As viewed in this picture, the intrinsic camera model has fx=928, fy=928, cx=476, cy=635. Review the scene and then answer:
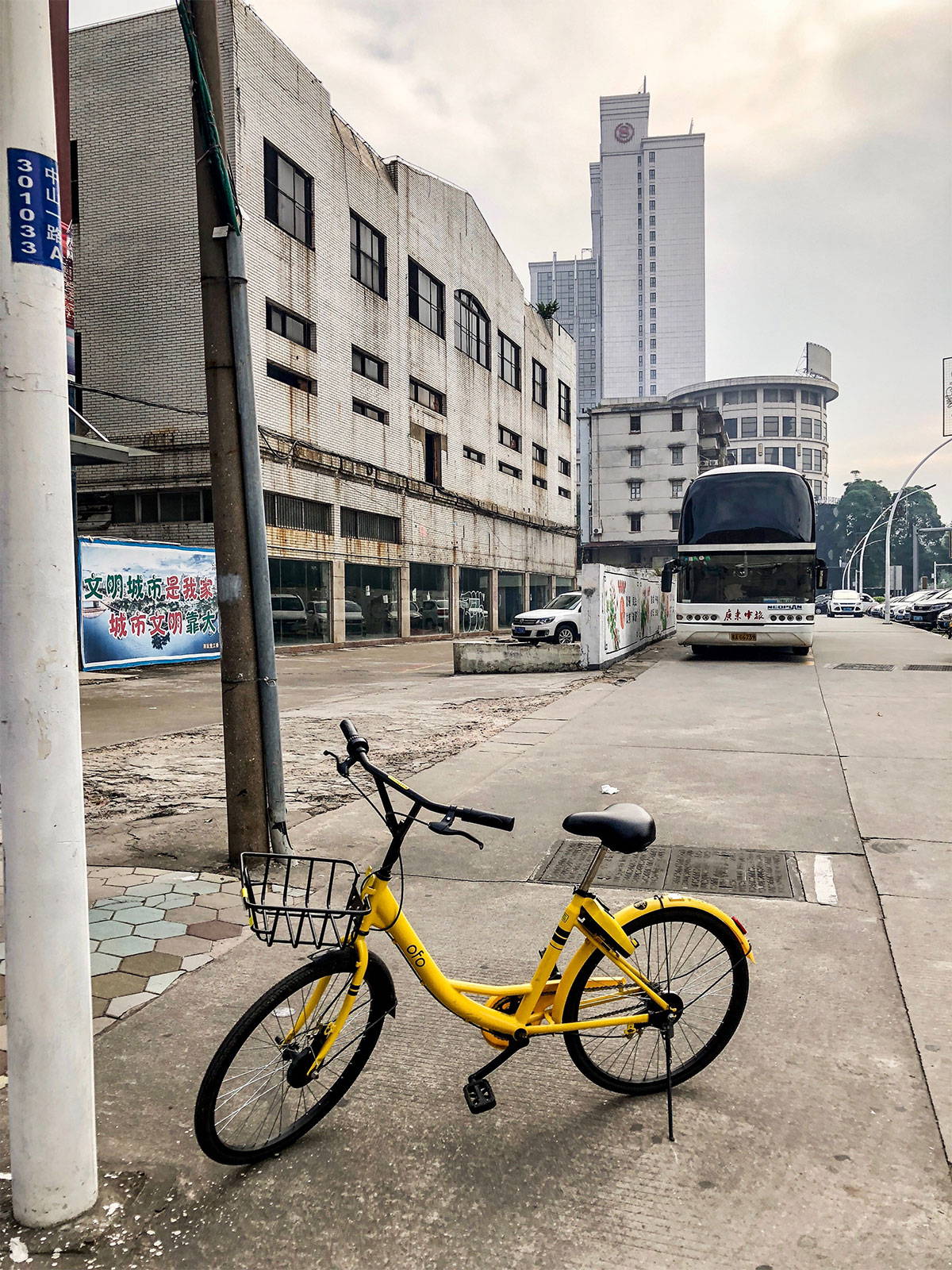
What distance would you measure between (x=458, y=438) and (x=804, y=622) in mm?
20709

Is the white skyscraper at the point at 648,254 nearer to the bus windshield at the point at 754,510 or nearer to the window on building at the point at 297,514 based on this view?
the window on building at the point at 297,514

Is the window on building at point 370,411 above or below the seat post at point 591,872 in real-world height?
above

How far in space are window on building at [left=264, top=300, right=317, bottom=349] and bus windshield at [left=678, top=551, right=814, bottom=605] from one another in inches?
499

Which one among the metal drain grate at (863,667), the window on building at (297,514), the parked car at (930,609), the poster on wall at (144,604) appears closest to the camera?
the poster on wall at (144,604)

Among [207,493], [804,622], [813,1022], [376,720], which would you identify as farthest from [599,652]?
[813,1022]

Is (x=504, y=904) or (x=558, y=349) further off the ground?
(x=558, y=349)

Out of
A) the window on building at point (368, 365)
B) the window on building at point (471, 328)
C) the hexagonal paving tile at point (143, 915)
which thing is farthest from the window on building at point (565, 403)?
the hexagonal paving tile at point (143, 915)

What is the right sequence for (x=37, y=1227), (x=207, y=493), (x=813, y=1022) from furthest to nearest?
1. (x=207, y=493)
2. (x=813, y=1022)
3. (x=37, y=1227)

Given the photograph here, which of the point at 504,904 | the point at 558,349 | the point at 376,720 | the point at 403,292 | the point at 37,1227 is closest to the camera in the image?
the point at 37,1227

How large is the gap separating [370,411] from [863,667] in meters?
17.7

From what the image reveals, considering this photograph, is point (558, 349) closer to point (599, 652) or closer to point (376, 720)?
point (599, 652)

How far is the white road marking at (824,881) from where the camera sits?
4.71 metres

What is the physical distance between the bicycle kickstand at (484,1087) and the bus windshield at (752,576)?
1704cm

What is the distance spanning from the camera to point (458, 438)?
120 feet
